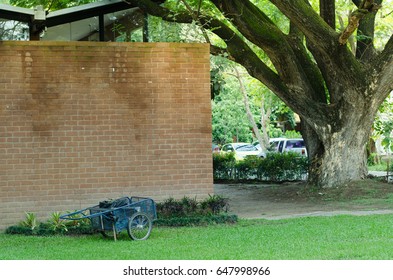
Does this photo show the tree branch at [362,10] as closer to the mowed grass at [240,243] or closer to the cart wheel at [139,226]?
the mowed grass at [240,243]

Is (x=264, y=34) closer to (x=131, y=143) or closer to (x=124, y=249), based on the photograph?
(x=131, y=143)

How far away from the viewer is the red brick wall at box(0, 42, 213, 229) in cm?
1370

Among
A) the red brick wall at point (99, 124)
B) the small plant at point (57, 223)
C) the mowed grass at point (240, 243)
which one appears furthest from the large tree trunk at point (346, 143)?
the small plant at point (57, 223)

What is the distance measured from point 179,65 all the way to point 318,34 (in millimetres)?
4278

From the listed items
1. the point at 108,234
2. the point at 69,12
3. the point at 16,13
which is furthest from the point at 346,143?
the point at 16,13

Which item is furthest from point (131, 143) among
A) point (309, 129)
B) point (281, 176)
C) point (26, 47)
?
point (281, 176)

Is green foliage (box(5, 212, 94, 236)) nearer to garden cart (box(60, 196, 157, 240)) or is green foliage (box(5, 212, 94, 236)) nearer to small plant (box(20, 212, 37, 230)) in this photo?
small plant (box(20, 212, 37, 230))

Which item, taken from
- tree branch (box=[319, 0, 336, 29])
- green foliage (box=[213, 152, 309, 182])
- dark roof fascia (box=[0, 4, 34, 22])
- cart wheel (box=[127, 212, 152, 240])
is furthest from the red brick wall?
green foliage (box=[213, 152, 309, 182])

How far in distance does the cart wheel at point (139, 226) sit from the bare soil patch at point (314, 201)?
3738 millimetres

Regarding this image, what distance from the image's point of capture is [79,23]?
15.5m

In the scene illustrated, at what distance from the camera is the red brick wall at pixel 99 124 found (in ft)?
44.9

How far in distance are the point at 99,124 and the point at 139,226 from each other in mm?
2914

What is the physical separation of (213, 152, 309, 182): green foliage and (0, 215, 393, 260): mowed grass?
38.4ft

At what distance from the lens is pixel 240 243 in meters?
11.2
